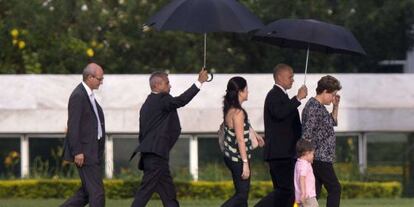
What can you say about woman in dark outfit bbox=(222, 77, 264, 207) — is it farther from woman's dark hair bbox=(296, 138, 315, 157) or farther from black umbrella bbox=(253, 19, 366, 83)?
black umbrella bbox=(253, 19, 366, 83)

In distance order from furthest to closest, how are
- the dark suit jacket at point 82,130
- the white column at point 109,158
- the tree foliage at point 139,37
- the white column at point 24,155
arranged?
1. the tree foliage at point 139,37
2. the white column at point 24,155
3. the white column at point 109,158
4. the dark suit jacket at point 82,130

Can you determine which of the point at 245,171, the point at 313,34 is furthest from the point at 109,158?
the point at 245,171

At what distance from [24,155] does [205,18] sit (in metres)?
12.8

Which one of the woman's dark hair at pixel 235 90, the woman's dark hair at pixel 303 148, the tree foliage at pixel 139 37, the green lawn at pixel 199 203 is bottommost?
the green lawn at pixel 199 203

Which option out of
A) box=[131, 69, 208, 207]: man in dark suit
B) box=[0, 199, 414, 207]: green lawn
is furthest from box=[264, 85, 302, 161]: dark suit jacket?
box=[0, 199, 414, 207]: green lawn

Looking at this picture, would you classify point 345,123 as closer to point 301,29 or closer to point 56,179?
point 56,179

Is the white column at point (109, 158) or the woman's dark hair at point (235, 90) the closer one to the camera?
the woman's dark hair at point (235, 90)

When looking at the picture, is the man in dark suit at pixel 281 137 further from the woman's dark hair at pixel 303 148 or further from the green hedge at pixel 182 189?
the green hedge at pixel 182 189

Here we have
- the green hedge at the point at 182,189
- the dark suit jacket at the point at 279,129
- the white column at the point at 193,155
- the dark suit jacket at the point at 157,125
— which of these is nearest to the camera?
the dark suit jacket at the point at 279,129

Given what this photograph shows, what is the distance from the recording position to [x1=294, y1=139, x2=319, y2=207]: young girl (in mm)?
12977

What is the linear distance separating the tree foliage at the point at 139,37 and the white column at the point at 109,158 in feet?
12.4

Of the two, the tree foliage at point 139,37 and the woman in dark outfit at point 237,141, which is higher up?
the tree foliage at point 139,37

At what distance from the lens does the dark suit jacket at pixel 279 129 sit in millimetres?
13773

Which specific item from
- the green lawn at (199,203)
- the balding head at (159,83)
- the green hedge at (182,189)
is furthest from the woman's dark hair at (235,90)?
the green hedge at (182,189)
